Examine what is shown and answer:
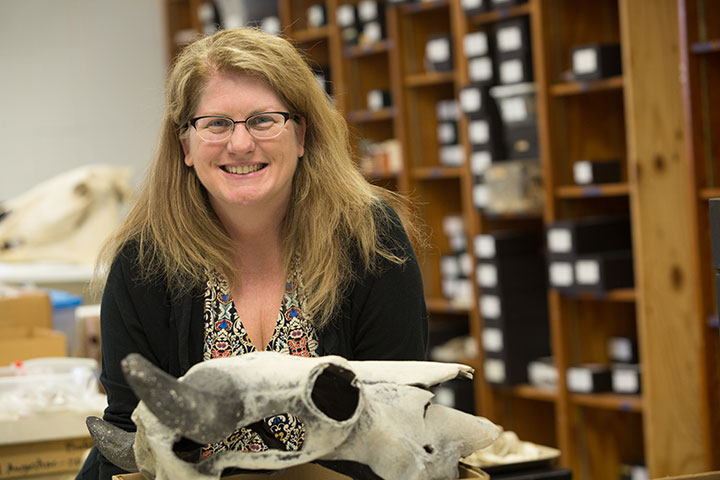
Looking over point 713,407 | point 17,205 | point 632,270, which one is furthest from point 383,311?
point 17,205

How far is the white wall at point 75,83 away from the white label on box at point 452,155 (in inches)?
131

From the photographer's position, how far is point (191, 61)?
1.78 m

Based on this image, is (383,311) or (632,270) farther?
(632,270)

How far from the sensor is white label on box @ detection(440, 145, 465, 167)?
5043 millimetres

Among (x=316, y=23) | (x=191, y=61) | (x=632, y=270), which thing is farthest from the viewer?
(x=316, y=23)

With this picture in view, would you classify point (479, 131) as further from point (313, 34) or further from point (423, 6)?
point (313, 34)

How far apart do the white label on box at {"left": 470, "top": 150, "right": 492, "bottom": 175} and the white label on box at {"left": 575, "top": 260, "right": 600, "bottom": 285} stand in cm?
72

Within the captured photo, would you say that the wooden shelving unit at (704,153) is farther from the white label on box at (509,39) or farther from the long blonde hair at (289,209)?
the long blonde hair at (289,209)

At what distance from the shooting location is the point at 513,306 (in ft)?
14.8

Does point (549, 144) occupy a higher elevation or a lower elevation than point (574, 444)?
higher

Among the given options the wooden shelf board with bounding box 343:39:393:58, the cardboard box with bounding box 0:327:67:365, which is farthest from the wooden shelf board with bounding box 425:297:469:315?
the cardboard box with bounding box 0:327:67:365

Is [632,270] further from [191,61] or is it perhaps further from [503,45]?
[191,61]

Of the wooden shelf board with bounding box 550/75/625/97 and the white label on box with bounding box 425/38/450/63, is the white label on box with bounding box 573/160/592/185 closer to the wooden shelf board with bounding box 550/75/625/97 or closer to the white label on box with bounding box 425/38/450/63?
the wooden shelf board with bounding box 550/75/625/97

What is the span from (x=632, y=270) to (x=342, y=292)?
101 inches
